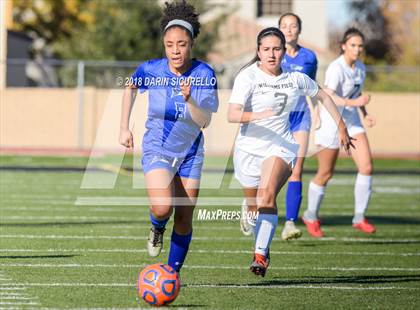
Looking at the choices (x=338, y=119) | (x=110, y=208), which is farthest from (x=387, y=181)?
(x=338, y=119)

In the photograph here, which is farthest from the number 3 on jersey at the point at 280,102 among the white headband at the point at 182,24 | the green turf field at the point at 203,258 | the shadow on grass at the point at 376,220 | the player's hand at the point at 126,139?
the shadow on grass at the point at 376,220

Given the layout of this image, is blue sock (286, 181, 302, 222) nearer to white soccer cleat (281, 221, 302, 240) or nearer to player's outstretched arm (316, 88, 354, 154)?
white soccer cleat (281, 221, 302, 240)

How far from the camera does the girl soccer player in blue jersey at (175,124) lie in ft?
25.7

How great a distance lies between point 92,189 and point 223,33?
25.4m

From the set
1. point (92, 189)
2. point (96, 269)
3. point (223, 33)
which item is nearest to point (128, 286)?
point (96, 269)

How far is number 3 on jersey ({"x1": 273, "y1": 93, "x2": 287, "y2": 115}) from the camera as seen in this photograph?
887 centimetres

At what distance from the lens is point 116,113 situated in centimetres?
2762

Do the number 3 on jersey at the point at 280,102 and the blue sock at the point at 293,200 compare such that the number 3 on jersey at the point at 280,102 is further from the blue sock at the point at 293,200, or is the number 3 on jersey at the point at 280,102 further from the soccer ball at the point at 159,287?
the blue sock at the point at 293,200

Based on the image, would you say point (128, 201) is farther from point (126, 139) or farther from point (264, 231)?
point (126, 139)

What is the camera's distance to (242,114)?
331 inches

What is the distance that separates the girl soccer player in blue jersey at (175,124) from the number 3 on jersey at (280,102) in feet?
3.13

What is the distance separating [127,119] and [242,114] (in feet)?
3.27

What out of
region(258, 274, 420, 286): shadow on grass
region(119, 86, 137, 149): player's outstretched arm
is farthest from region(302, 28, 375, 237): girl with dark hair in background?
region(119, 86, 137, 149): player's outstretched arm

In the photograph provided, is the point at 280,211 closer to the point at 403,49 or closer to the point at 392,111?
the point at 392,111
